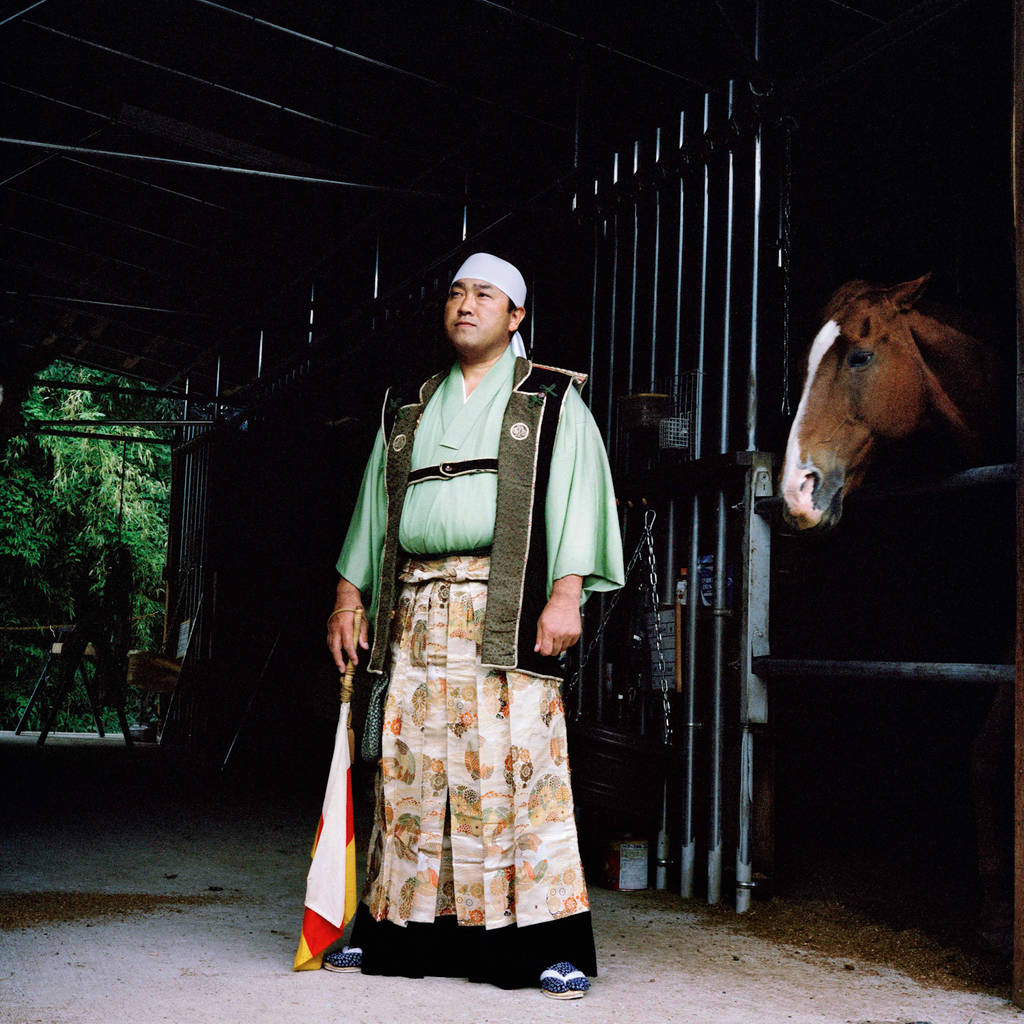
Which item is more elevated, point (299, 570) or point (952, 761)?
point (299, 570)

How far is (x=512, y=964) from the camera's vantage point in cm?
292

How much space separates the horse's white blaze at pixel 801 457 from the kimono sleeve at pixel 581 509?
1.83ft

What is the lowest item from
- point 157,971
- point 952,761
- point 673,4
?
point 157,971

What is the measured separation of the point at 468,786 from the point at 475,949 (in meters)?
0.40

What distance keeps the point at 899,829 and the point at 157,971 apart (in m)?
3.41

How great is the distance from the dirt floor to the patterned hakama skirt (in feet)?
0.38

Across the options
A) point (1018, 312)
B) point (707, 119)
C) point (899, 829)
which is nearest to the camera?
point (1018, 312)

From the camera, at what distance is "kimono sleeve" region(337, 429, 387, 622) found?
3.40 meters

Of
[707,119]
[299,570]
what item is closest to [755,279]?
[707,119]

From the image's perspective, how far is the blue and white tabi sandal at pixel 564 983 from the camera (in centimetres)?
283

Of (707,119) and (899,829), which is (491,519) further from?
(899,829)

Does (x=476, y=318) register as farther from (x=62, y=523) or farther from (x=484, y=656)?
(x=62, y=523)

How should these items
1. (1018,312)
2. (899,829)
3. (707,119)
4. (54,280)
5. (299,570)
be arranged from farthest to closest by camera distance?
(54,280), (299,570), (899,829), (707,119), (1018,312)

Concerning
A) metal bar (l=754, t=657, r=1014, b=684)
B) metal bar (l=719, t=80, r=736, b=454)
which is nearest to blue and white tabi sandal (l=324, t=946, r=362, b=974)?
metal bar (l=754, t=657, r=1014, b=684)
